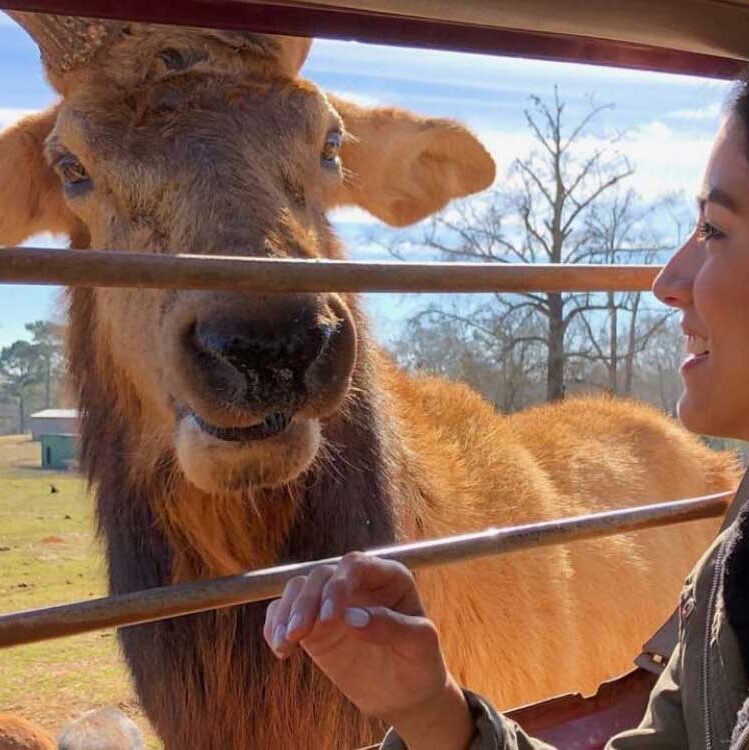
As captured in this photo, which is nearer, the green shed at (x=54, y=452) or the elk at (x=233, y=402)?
the elk at (x=233, y=402)

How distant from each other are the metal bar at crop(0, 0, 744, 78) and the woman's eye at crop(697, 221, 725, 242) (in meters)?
0.52

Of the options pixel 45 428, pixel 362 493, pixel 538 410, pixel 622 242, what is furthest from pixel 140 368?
pixel 45 428

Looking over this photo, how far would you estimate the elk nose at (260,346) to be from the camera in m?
2.14

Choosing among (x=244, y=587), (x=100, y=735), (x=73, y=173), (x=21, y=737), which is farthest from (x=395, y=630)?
(x=21, y=737)

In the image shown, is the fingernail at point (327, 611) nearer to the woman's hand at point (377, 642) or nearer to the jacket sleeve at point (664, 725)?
the woman's hand at point (377, 642)

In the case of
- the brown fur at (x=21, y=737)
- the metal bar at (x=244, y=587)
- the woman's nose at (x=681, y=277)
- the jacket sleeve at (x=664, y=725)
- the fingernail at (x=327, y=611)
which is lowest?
the brown fur at (x=21, y=737)

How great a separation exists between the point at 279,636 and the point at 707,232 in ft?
3.08

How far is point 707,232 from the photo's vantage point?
5.39ft

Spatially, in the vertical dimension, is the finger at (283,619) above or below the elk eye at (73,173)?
below

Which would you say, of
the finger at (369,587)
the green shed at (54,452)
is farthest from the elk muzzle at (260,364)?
the green shed at (54,452)

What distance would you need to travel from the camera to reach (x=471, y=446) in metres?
3.77

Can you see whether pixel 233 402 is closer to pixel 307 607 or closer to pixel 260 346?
pixel 260 346

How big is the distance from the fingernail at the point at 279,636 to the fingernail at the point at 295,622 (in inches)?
0.5

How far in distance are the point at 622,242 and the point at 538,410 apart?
5.25 m
